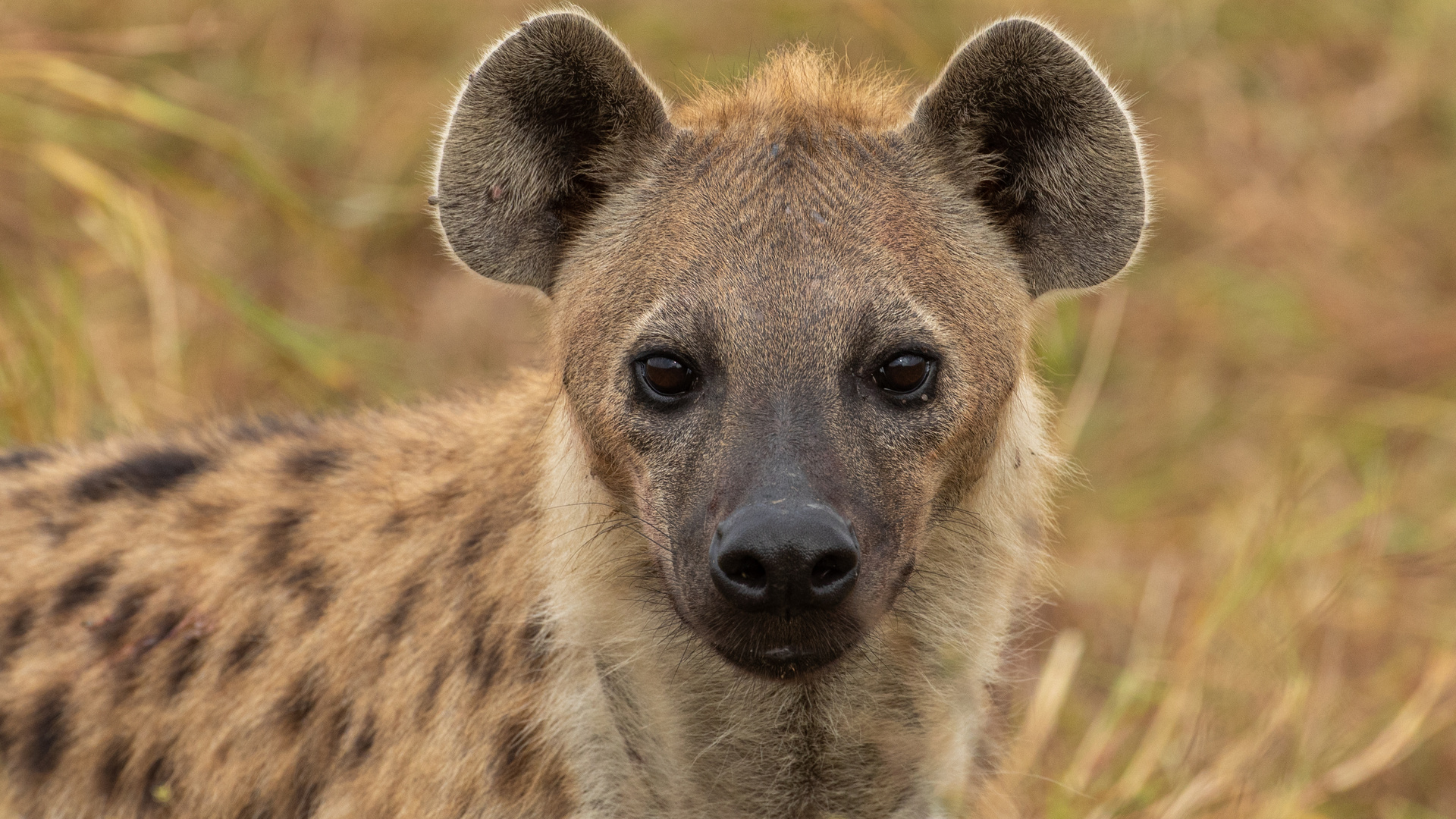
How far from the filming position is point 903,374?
2.45 metres

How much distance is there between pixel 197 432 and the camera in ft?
10.8

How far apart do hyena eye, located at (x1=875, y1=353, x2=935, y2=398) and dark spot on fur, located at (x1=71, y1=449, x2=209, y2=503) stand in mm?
1420

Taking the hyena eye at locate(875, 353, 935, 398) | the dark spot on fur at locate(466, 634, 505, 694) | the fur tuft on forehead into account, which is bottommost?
the dark spot on fur at locate(466, 634, 505, 694)

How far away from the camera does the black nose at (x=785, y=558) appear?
2135mm

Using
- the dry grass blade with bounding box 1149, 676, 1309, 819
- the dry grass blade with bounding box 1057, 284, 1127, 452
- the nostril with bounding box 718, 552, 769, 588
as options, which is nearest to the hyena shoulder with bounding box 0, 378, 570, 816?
the nostril with bounding box 718, 552, 769, 588

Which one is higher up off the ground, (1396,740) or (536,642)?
(536,642)

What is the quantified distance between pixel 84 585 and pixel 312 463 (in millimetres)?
466

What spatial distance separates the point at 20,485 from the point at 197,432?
35 cm

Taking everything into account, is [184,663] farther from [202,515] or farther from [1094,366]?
[1094,366]

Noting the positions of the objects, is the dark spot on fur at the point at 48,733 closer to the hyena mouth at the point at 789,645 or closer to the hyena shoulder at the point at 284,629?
the hyena shoulder at the point at 284,629

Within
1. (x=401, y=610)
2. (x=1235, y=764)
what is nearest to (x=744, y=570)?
(x=401, y=610)

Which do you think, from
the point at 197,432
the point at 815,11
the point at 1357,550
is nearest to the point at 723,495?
the point at 197,432

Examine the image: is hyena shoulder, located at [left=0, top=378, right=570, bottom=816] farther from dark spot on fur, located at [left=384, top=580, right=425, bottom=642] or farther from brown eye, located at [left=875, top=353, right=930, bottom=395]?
brown eye, located at [left=875, top=353, right=930, bottom=395]

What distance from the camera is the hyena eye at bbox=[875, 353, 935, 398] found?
8.02 ft
